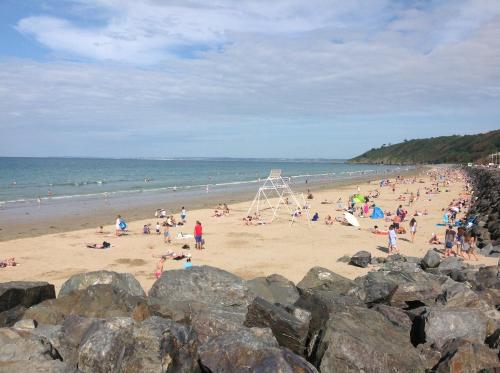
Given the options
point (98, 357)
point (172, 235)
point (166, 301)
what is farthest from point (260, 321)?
point (172, 235)

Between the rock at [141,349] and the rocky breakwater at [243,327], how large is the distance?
13 mm

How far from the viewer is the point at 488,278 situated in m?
12.0

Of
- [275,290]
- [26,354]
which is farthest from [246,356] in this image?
[275,290]

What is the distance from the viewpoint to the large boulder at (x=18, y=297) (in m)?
8.45

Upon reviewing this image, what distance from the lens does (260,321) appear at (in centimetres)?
719

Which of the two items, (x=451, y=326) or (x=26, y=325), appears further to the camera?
(x=451, y=326)

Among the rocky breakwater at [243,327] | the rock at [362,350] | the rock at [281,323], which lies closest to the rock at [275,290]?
→ the rocky breakwater at [243,327]

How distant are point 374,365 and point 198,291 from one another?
388 centimetres

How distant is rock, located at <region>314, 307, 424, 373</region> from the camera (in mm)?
6117

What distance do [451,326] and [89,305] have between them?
612 cm

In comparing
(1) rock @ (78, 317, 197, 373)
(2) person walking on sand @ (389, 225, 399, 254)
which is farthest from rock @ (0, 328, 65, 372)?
(2) person walking on sand @ (389, 225, 399, 254)

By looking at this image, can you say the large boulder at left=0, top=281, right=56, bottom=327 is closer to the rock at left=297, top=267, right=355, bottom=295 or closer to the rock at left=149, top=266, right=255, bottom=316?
the rock at left=149, top=266, right=255, bottom=316

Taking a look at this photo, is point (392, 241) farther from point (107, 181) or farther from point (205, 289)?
point (107, 181)

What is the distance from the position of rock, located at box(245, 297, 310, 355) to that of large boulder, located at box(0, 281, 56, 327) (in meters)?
4.32
